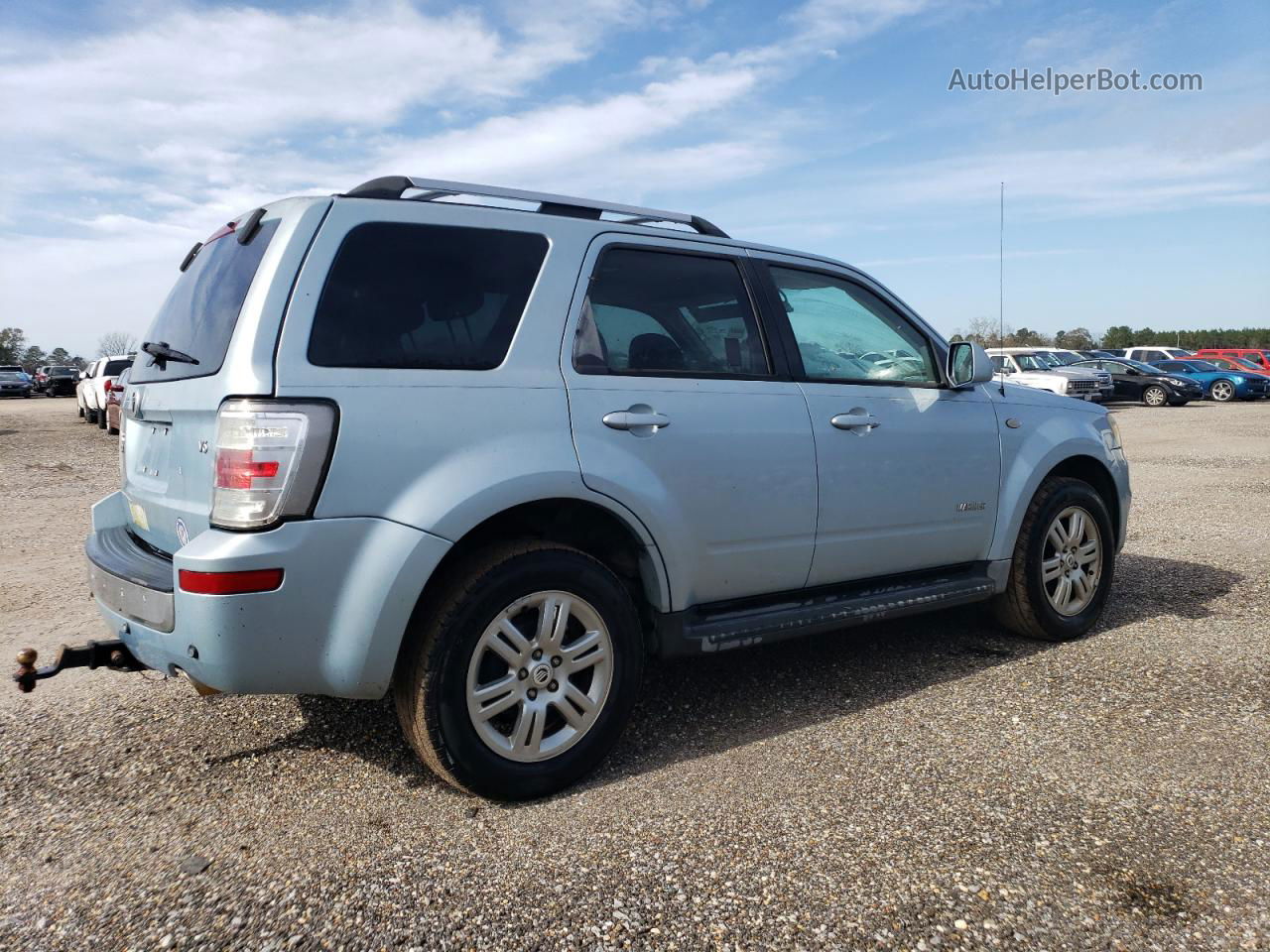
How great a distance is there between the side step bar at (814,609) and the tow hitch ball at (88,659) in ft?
5.91

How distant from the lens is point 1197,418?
74.2ft

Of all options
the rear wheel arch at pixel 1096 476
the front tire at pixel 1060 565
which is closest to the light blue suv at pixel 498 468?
the front tire at pixel 1060 565

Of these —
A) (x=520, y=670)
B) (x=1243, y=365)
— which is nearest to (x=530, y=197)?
(x=520, y=670)

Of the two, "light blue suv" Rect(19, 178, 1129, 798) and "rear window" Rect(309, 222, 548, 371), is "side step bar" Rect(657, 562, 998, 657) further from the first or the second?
"rear window" Rect(309, 222, 548, 371)

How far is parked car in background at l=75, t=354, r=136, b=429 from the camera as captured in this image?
2189 centimetres

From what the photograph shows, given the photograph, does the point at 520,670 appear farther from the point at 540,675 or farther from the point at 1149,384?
the point at 1149,384

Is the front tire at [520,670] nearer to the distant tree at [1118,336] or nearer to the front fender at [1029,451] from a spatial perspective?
the front fender at [1029,451]

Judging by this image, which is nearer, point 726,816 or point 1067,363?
point 726,816

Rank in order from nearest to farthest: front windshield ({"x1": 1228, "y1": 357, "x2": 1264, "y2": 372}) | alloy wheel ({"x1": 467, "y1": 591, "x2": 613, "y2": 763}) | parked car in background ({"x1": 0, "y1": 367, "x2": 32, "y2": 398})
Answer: alloy wheel ({"x1": 467, "y1": 591, "x2": 613, "y2": 763}) < front windshield ({"x1": 1228, "y1": 357, "x2": 1264, "y2": 372}) < parked car in background ({"x1": 0, "y1": 367, "x2": 32, "y2": 398})

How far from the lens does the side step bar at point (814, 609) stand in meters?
3.61

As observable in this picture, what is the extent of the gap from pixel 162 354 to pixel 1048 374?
2338cm

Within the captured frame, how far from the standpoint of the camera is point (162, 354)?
337cm

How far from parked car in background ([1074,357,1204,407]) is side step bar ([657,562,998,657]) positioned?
83.8 feet

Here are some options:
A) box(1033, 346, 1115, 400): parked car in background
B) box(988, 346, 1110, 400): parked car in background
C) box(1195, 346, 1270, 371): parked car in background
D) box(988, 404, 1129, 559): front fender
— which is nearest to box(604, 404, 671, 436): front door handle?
box(988, 404, 1129, 559): front fender
